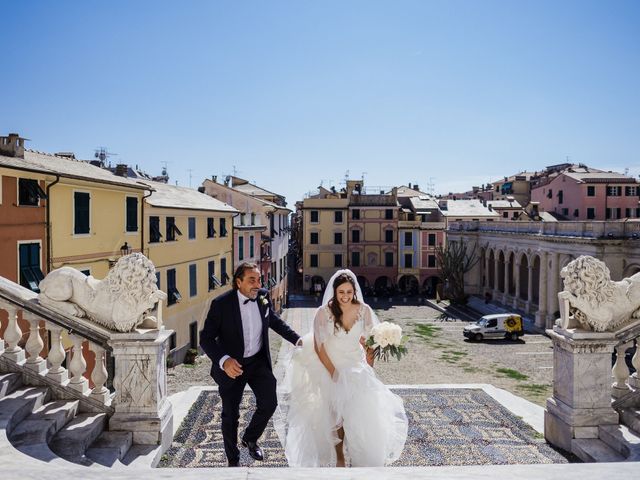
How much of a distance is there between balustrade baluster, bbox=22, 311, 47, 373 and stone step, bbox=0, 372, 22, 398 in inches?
6.3

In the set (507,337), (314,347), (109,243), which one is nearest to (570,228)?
(507,337)

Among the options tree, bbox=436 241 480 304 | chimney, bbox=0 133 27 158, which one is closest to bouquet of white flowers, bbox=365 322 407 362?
chimney, bbox=0 133 27 158

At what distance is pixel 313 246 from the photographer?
2479 inches

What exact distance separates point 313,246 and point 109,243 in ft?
136

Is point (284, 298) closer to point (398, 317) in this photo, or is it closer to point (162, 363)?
point (398, 317)

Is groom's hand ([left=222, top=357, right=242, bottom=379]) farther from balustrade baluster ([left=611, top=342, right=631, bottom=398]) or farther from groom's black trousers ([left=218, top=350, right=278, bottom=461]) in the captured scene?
balustrade baluster ([left=611, top=342, right=631, bottom=398])

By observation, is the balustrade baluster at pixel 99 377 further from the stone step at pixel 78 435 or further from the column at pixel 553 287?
the column at pixel 553 287

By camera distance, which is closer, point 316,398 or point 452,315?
point 316,398

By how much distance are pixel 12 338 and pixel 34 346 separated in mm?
249

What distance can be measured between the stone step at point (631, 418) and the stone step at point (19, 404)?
6689 mm

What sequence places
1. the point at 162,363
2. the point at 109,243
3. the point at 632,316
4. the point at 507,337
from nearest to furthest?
the point at 162,363
the point at 632,316
the point at 109,243
the point at 507,337

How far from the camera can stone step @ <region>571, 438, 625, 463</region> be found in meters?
6.00

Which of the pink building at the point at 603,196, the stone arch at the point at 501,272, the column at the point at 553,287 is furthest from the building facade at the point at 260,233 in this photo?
the pink building at the point at 603,196

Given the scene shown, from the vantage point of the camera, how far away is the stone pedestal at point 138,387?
5965 millimetres
